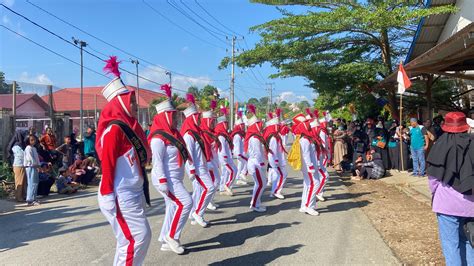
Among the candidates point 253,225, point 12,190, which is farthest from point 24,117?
point 253,225

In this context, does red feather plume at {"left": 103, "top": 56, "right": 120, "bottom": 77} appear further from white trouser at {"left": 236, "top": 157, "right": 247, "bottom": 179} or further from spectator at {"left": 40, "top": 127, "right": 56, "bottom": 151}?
spectator at {"left": 40, "top": 127, "right": 56, "bottom": 151}

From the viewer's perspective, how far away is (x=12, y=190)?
11398 mm

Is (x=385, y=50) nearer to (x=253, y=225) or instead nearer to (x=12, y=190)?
(x=253, y=225)

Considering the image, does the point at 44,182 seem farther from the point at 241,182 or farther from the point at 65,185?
the point at 241,182

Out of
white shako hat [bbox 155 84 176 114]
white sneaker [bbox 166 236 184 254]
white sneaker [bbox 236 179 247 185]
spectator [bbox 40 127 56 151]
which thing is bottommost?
white sneaker [bbox 166 236 184 254]

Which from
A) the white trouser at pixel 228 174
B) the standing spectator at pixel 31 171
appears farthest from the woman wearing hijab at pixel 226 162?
the standing spectator at pixel 31 171

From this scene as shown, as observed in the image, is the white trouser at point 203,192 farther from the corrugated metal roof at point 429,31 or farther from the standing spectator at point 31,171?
the corrugated metal roof at point 429,31

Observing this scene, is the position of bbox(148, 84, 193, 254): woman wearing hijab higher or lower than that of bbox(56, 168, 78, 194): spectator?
higher

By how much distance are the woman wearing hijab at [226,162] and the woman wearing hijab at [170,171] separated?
15.7 feet

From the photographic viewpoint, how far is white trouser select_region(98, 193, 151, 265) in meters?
3.98

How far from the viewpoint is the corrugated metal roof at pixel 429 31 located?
46.5 ft

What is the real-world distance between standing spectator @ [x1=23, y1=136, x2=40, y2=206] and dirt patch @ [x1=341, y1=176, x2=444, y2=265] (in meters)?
7.66

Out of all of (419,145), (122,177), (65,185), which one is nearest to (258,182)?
(122,177)

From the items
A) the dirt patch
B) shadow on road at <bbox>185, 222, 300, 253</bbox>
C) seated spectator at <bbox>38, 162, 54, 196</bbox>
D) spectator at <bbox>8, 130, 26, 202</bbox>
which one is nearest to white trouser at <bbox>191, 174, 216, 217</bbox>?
shadow on road at <bbox>185, 222, 300, 253</bbox>
